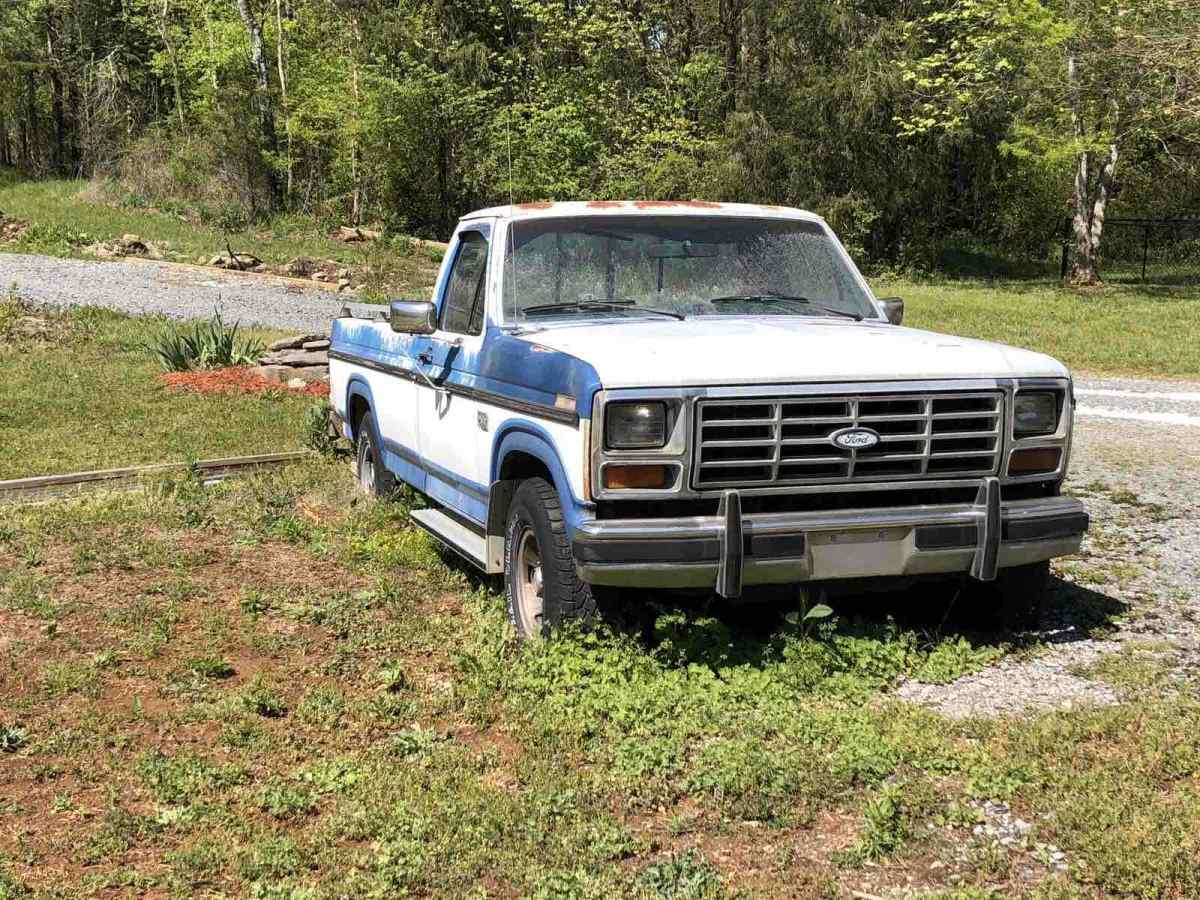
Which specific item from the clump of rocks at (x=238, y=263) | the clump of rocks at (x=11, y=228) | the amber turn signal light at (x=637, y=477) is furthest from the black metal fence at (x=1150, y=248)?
Result: the amber turn signal light at (x=637, y=477)

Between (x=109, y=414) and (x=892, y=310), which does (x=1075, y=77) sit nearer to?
(x=109, y=414)

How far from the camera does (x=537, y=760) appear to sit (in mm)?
4152

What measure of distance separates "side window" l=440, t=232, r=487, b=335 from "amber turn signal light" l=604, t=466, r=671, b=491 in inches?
63.7

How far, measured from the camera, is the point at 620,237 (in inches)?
231

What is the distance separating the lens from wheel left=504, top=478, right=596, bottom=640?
4742 millimetres

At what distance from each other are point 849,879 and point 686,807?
64cm

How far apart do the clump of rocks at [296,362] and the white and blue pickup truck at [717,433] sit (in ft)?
27.7

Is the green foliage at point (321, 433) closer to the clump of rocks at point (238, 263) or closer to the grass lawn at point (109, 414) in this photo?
the grass lawn at point (109, 414)

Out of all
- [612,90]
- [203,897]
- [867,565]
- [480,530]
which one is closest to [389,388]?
[480,530]

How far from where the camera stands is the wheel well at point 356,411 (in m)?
8.10

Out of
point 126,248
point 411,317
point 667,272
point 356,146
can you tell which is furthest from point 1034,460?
point 356,146

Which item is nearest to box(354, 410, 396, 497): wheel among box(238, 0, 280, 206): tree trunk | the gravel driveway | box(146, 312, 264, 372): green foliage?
box(146, 312, 264, 372): green foliage

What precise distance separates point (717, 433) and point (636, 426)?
30 cm

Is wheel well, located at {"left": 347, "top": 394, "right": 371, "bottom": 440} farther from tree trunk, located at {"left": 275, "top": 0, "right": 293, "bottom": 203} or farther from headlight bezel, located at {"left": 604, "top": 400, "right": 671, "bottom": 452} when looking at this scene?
tree trunk, located at {"left": 275, "top": 0, "right": 293, "bottom": 203}
